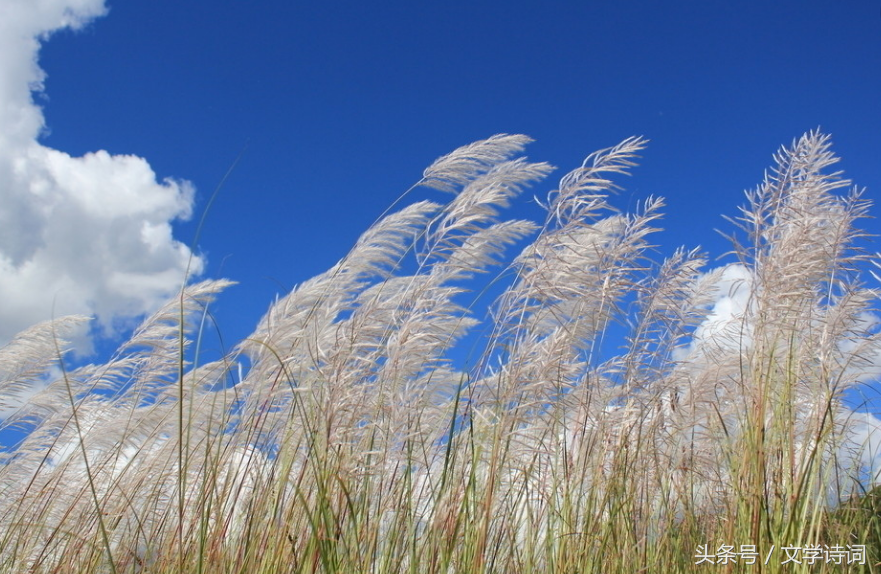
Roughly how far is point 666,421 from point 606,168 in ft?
3.93

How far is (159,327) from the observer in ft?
12.7

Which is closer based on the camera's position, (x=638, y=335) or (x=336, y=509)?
(x=336, y=509)

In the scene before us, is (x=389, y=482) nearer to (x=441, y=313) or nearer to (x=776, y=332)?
(x=441, y=313)

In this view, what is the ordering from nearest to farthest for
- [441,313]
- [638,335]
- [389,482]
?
[389,482] → [441,313] → [638,335]

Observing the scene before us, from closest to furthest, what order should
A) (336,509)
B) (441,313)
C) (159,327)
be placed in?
(336,509), (441,313), (159,327)

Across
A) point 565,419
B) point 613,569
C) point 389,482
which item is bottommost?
point 613,569

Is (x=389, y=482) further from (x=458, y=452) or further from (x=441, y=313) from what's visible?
(x=441, y=313)

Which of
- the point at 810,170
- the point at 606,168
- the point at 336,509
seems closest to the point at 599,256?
the point at 606,168

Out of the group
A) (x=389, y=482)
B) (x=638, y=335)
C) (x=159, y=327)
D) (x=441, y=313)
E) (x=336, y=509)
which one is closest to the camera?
(x=336, y=509)

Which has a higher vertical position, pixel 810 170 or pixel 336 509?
pixel 810 170

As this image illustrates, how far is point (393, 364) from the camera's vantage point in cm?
255

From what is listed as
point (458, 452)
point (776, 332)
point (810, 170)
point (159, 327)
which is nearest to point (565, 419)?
point (458, 452)

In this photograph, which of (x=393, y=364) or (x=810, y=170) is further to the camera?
(x=810, y=170)

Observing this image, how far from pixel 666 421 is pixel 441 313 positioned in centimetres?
122
